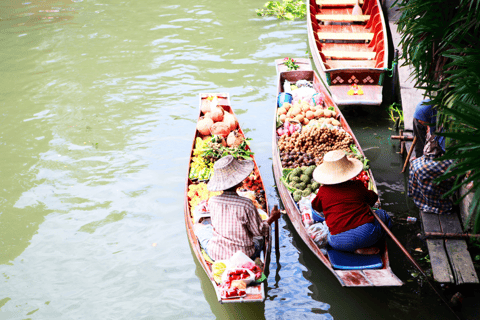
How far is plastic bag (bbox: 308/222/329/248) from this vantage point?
435 cm

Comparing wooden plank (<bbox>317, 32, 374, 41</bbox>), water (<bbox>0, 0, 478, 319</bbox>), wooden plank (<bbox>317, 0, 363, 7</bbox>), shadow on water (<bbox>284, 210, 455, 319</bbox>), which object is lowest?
shadow on water (<bbox>284, 210, 455, 319</bbox>)

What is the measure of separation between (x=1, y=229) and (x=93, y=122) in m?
2.83

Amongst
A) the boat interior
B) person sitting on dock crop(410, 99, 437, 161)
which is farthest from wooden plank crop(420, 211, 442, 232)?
the boat interior

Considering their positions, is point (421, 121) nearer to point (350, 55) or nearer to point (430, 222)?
point (430, 222)

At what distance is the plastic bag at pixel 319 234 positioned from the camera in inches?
171

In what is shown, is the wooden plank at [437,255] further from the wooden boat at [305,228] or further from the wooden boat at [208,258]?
the wooden boat at [208,258]

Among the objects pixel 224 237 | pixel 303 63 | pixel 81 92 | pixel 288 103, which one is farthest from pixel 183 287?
pixel 81 92

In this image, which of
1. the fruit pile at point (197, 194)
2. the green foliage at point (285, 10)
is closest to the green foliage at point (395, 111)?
the fruit pile at point (197, 194)

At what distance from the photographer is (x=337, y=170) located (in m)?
4.18

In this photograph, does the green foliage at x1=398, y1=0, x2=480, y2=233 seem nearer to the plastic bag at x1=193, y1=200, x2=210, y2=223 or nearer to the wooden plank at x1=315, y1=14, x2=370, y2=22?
the plastic bag at x1=193, y1=200, x2=210, y2=223

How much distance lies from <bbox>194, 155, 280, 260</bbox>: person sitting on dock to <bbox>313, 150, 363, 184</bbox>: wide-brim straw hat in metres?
0.63

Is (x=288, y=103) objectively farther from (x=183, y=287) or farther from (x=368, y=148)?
(x=183, y=287)

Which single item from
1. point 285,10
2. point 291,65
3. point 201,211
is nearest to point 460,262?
point 201,211

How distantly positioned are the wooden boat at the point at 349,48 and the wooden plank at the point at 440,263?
3.19m
